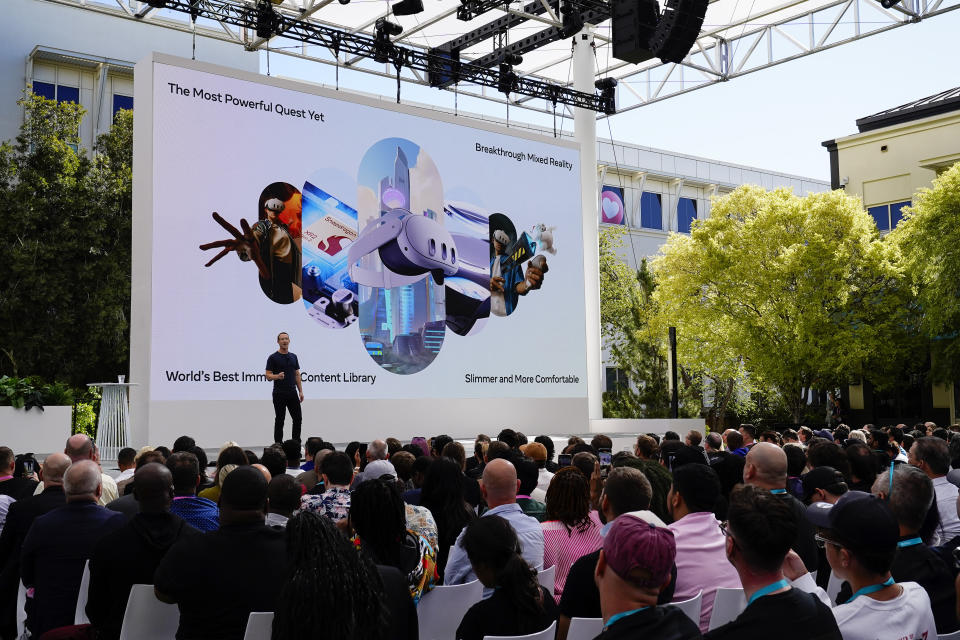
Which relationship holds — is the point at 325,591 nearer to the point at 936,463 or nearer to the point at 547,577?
the point at 547,577

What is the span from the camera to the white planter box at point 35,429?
10.7 meters

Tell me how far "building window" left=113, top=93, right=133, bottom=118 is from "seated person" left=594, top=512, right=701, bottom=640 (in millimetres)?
24465

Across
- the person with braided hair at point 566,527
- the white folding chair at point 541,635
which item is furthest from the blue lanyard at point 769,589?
the person with braided hair at point 566,527

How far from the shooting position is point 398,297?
13.7m

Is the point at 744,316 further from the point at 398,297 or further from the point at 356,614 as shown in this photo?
the point at 356,614

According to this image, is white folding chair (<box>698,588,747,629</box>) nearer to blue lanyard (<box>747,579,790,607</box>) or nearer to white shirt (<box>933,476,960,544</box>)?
blue lanyard (<box>747,579,790,607</box>)

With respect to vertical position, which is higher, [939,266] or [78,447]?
[939,266]

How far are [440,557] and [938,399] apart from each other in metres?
22.0

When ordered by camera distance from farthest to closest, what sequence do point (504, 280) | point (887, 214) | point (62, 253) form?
→ 1. point (887, 214)
2. point (62, 253)
3. point (504, 280)

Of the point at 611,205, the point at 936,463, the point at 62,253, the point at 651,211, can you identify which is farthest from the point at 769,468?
the point at 651,211

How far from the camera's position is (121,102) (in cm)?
2384

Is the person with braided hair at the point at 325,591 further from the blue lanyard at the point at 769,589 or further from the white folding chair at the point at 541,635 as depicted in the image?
the blue lanyard at the point at 769,589

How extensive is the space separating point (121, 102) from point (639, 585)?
2480cm

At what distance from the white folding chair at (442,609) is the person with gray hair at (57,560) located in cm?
136
